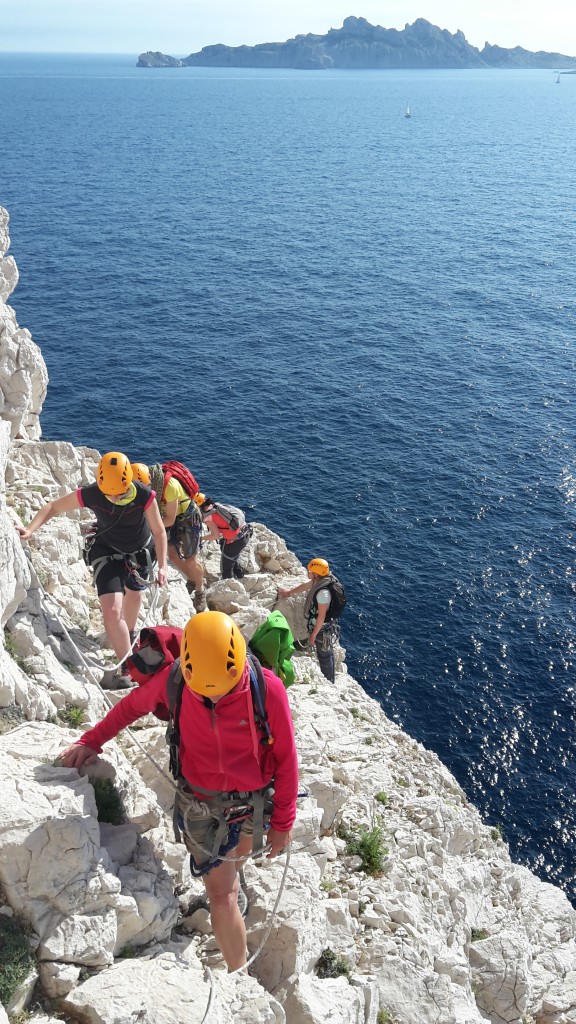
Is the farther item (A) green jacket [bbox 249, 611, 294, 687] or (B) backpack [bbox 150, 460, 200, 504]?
(B) backpack [bbox 150, 460, 200, 504]

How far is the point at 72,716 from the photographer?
39.0ft

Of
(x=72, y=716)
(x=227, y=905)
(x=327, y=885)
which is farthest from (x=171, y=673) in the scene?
(x=327, y=885)

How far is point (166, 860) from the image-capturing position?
10.6 metres

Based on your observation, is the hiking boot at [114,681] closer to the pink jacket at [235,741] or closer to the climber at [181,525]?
the climber at [181,525]

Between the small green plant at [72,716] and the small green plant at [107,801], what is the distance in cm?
197

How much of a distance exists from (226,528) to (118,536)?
9627 mm

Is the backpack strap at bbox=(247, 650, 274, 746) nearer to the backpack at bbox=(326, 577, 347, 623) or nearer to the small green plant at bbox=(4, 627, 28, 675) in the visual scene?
the small green plant at bbox=(4, 627, 28, 675)

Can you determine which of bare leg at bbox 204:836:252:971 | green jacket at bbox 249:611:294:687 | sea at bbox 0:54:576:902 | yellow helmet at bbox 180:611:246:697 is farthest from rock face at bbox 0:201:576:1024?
sea at bbox 0:54:576:902

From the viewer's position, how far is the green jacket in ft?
33.2

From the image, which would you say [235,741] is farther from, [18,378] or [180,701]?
[18,378]

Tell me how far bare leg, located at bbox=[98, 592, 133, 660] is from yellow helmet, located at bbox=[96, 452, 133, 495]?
6.78 feet

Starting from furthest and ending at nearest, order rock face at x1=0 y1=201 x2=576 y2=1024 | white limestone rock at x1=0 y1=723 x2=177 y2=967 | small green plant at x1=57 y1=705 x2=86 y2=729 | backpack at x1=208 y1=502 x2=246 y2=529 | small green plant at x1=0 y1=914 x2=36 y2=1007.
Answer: backpack at x1=208 y1=502 x2=246 y2=529, small green plant at x1=57 y1=705 x2=86 y2=729, rock face at x1=0 y1=201 x2=576 y2=1024, white limestone rock at x1=0 y1=723 x2=177 y2=967, small green plant at x1=0 y1=914 x2=36 y2=1007

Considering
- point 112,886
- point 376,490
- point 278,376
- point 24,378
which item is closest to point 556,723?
point 376,490

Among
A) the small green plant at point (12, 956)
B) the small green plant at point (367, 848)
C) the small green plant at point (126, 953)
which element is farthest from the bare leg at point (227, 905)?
the small green plant at point (367, 848)
